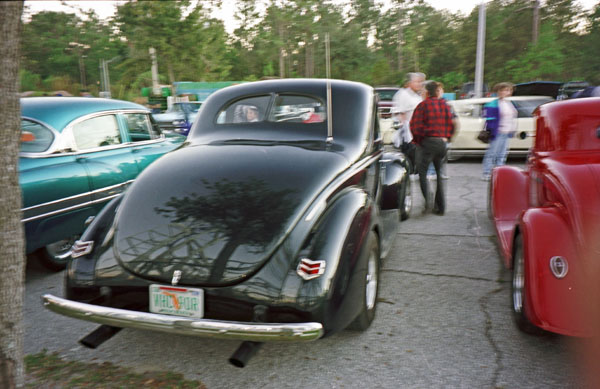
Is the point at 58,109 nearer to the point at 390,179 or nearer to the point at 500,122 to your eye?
the point at 390,179

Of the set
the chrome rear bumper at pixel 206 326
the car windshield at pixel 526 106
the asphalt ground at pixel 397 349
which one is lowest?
the asphalt ground at pixel 397 349

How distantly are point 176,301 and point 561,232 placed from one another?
2329 millimetres

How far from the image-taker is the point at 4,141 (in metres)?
2.11

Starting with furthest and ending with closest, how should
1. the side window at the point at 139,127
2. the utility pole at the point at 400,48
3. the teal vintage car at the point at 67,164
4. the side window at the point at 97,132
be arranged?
the utility pole at the point at 400,48 → the side window at the point at 139,127 → the side window at the point at 97,132 → the teal vintage car at the point at 67,164

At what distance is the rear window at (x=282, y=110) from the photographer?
4.16 meters

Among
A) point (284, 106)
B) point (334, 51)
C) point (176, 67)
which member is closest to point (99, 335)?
point (284, 106)

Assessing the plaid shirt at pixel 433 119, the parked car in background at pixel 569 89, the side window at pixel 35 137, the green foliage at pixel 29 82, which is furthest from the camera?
the green foliage at pixel 29 82

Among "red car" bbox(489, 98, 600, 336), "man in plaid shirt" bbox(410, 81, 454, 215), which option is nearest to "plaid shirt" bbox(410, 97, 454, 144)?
"man in plaid shirt" bbox(410, 81, 454, 215)

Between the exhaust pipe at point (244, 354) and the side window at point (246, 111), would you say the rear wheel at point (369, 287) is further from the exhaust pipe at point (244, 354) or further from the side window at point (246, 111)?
the side window at point (246, 111)

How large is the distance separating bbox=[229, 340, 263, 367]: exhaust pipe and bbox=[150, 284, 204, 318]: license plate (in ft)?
0.99

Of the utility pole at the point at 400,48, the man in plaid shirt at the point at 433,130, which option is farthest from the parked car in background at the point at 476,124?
the utility pole at the point at 400,48

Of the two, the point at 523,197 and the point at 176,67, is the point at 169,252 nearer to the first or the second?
the point at 523,197

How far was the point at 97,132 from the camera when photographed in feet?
17.6

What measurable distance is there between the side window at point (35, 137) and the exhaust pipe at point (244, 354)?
3.25 meters
